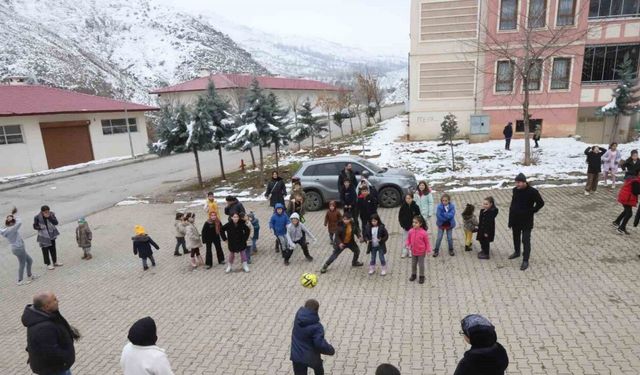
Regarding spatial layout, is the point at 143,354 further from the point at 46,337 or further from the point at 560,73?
the point at 560,73

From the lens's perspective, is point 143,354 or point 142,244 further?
point 142,244

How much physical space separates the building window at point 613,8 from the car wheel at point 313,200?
18973 millimetres

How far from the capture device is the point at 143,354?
3.51m

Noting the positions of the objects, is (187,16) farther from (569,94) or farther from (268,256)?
(268,256)

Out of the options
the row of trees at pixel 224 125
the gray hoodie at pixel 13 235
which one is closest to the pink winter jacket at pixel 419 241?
the gray hoodie at pixel 13 235

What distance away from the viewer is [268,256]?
32.2 ft

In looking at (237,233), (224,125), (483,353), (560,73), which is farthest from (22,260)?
(560,73)

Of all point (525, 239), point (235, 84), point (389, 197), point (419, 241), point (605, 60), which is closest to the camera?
point (419, 241)

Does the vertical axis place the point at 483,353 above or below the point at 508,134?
above

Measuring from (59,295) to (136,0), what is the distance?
15483 centimetres

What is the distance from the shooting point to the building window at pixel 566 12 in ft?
70.3

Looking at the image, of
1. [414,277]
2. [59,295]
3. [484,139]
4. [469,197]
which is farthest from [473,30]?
A: [59,295]

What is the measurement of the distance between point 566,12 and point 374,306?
72.2 ft

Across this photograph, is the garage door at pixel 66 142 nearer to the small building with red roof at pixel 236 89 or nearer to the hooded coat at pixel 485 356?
the small building with red roof at pixel 236 89
